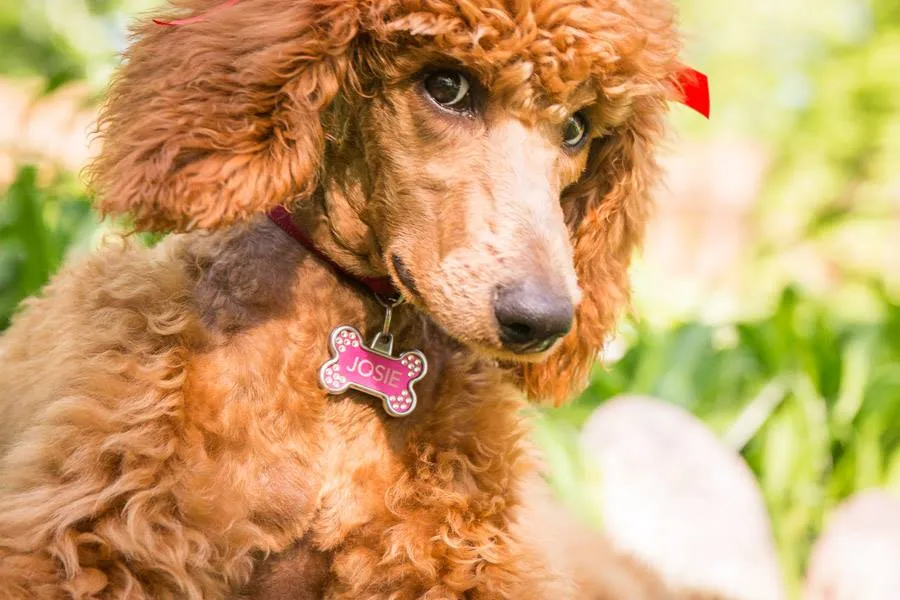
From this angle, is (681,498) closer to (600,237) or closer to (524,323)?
(600,237)

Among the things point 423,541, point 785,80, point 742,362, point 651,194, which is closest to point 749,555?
point 742,362

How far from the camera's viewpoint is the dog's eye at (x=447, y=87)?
2.18 meters

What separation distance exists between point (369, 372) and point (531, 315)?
1.40 ft

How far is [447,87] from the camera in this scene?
2.18m

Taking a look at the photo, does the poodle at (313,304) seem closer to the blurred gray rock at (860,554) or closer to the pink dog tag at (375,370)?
the pink dog tag at (375,370)

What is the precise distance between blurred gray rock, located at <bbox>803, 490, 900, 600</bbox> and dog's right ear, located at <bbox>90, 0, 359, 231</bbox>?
10.3 feet

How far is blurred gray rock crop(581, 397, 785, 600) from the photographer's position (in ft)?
14.3

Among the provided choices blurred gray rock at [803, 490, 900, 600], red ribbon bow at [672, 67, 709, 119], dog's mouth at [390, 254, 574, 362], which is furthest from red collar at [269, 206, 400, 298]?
blurred gray rock at [803, 490, 900, 600]

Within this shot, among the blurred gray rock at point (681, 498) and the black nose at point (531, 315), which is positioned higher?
the black nose at point (531, 315)

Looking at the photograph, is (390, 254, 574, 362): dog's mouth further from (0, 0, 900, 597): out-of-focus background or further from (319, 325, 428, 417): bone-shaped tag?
(0, 0, 900, 597): out-of-focus background

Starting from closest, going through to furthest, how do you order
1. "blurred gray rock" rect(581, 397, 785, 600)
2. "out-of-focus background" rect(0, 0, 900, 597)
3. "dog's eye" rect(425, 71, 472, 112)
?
"dog's eye" rect(425, 71, 472, 112) < "blurred gray rock" rect(581, 397, 785, 600) < "out-of-focus background" rect(0, 0, 900, 597)

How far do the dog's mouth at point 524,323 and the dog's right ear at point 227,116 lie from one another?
43 cm

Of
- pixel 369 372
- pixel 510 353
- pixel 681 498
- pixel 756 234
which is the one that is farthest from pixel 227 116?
pixel 756 234

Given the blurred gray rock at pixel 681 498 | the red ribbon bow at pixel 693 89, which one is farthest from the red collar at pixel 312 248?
the blurred gray rock at pixel 681 498
